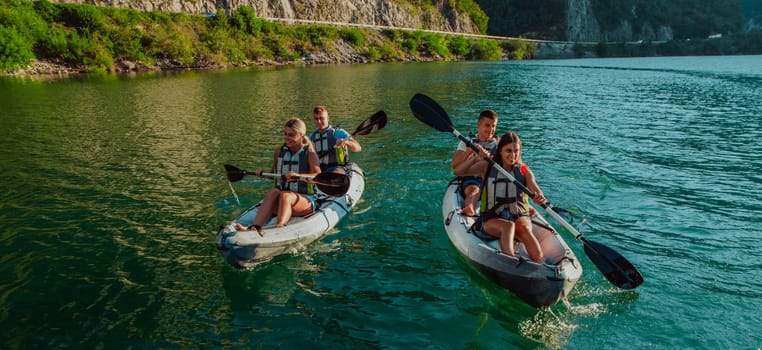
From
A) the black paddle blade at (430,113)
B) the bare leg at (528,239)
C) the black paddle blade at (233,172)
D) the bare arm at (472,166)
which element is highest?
the black paddle blade at (430,113)

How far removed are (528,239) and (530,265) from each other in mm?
577

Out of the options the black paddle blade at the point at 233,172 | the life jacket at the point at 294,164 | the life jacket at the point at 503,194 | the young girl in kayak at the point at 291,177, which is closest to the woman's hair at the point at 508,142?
the life jacket at the point at 503,194

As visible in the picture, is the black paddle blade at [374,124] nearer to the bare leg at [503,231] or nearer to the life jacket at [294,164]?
the life jacket at [294,164]

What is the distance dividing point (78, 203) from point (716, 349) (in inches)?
440

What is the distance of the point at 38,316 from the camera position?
6055 mm

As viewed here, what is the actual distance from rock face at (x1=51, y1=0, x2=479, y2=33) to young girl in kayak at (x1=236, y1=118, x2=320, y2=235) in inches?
2512

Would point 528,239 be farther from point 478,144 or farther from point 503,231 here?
point 478,144

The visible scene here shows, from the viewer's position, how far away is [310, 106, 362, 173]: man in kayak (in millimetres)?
10055

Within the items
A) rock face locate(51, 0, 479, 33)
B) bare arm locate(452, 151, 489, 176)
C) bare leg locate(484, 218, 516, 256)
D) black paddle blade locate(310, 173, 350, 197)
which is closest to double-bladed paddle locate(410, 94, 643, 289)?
bare leg locate(484, 218, 516, 256)

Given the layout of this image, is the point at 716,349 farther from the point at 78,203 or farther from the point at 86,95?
the point at 86,95

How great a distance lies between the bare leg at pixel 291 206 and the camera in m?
7.52

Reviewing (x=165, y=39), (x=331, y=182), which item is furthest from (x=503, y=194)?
(x=165, y=39)

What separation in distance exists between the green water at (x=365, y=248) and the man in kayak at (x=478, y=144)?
818 millimetres

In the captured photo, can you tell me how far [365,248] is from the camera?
26.7 ft
